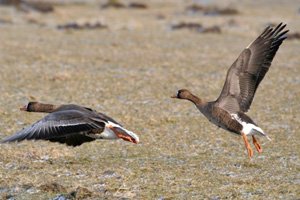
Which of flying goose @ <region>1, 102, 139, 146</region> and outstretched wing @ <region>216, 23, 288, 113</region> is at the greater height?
outstretched wing @ <region>216, 23, 288, 113</region>

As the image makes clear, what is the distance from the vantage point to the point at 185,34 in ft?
109

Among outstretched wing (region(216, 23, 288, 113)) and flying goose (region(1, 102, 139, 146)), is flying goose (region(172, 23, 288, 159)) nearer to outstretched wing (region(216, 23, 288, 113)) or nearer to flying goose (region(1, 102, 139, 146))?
outstretched wing (region(216, 23, 288, 113))

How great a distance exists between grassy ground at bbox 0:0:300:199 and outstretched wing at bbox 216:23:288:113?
2.91ft

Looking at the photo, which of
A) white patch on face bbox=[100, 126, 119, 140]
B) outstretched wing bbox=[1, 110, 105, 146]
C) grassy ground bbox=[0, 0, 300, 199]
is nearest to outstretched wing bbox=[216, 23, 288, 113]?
grassy ground bbox=[0, 0, 300, 199]

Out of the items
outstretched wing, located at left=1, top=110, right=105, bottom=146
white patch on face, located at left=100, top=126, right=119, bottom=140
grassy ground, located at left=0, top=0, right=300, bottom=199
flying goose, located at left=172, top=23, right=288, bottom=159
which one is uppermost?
flying goose, located at left=172, top=23, right=288, bottom=159

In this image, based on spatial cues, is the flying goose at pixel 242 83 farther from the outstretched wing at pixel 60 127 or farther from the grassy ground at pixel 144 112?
the outstretched wing at pixel 60 127

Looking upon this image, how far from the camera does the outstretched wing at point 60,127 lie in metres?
9.40

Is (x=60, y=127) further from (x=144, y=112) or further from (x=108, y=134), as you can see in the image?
(x=144, y=112)

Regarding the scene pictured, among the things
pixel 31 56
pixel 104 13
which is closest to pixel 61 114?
pixel 31 56

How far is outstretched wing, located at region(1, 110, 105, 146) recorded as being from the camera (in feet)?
30.8

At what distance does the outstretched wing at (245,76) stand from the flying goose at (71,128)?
82.1 inches

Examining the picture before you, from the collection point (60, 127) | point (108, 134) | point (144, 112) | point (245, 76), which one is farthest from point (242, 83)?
point (144, 112)

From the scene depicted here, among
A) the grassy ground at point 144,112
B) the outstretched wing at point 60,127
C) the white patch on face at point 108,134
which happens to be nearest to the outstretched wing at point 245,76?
the grassy ground at point 144,112

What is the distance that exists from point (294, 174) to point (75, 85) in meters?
9.66
